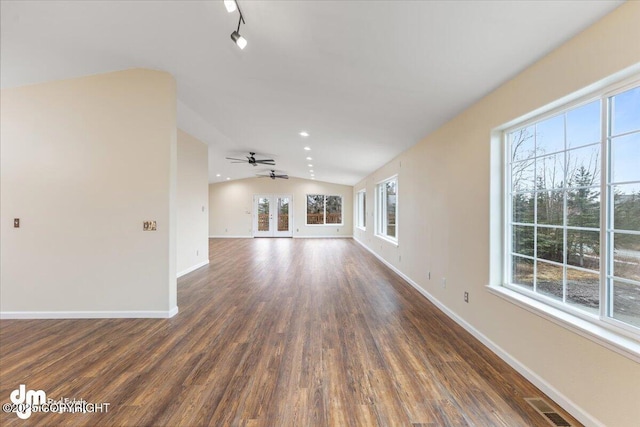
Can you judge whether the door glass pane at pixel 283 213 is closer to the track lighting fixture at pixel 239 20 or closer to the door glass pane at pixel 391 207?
the door glass pane at pixel 391 207

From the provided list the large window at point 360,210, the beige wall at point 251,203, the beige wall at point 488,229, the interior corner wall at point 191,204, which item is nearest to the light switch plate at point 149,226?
the interior corner wall at point 191,204

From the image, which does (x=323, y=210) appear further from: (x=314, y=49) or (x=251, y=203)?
(x=314, y=49)

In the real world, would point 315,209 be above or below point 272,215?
above

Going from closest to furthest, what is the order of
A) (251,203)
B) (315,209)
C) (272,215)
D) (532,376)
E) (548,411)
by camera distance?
1. (548,411)
2. (532,376)
3. (251,203)
4. (272,215)
5. (315,209)

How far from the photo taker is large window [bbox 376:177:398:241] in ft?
21.1

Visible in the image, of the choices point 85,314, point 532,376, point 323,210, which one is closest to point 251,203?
point 323,210

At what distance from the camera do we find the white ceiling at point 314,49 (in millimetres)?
1716

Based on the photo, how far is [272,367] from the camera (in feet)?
7.24

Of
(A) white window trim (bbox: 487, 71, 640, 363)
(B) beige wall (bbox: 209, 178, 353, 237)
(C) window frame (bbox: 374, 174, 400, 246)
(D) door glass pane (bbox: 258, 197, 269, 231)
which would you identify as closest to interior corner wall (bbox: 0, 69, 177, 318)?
(A) white window trim (bbox: 487, 71, 640, 363)

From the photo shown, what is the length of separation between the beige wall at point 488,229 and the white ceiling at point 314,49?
15cm

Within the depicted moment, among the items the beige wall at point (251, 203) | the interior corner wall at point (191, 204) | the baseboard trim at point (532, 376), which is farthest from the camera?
the beige wall at point (251, 203)

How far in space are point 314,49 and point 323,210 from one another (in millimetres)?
10651

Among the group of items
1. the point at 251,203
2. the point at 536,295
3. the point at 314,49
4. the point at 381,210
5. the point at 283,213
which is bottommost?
the point at 536,295

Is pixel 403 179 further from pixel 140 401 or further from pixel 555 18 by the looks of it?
pixel 140 401
